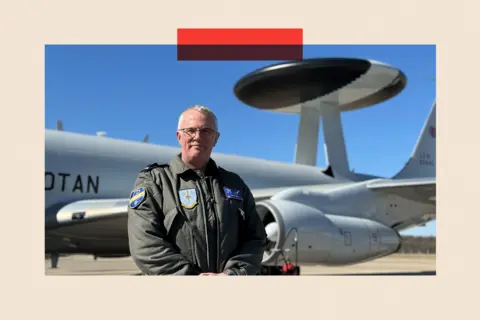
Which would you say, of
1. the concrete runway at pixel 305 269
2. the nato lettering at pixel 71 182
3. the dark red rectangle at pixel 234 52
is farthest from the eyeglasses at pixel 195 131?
the nato lettering at pixel 71 182

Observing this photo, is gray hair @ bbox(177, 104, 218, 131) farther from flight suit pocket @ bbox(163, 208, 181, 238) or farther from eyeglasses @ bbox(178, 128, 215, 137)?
flight suit pocket @ bbox(163, 208, 181, 238)

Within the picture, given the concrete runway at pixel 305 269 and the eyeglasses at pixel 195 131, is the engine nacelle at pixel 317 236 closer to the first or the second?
the concrete runway at pixel 305 269

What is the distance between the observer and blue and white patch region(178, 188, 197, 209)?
60.8 inches

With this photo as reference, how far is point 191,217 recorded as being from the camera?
5.06 feet

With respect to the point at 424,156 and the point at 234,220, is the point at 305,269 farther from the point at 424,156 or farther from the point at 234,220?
the point at 234,220

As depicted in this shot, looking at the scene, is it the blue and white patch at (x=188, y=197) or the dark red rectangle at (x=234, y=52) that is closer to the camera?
the blue and white patch at (x=188, y=197)

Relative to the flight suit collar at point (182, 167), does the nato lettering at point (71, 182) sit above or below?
below

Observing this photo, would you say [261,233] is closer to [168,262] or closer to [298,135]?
[168,262]

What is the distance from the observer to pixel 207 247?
5.06 ft

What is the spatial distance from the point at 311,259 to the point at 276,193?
1.57 m

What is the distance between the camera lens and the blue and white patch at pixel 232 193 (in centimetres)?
161
